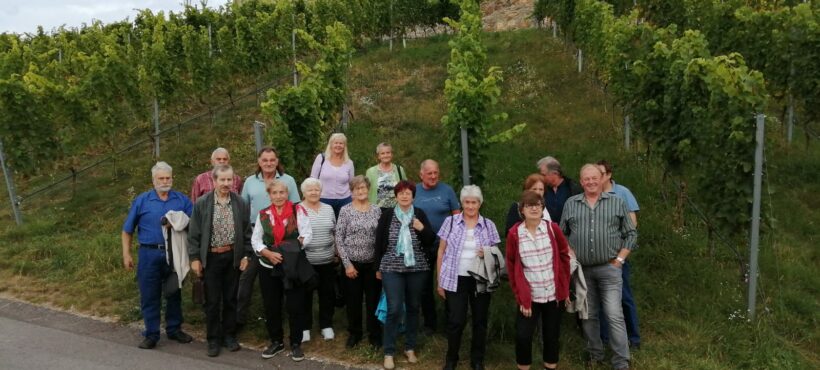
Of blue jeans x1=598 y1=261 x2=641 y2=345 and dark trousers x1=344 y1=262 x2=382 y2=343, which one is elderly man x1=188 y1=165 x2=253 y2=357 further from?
blue jeans x1=598 y1=261 x2=641 y2=345

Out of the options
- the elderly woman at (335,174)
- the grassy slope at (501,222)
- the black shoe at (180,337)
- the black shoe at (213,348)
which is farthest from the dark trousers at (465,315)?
the black shoe at (180,337)

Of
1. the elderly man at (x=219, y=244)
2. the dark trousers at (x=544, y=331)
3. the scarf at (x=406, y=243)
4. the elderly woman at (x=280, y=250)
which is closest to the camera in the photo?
the dark trousers at (x=544, y=331)

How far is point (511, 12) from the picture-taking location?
29.9 m

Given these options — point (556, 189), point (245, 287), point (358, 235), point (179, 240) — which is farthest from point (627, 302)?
point (179, 240)

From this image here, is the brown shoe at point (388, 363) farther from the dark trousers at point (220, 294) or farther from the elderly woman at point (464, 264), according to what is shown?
the dark trousers at point (220, 294)

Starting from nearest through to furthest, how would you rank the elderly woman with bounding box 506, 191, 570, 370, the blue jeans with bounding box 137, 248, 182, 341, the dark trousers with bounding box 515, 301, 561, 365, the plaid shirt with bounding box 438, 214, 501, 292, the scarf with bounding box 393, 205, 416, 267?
the elderly woman with bounding box 506, 191, 570, 370, the dark trousers with bounding box 515, 301, 561, 365, the plaid shirt with bounding box 438, 214, 501, 292, the scarf with bounding box 393, 205, 416, 267, the blue jeans with bounding box 137, 248, 182, 341

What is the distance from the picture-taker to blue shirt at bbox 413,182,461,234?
4.64 m

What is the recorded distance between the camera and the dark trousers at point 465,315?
4184mm

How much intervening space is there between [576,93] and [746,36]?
4183mm

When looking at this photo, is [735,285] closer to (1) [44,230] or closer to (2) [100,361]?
(2) [100,361]

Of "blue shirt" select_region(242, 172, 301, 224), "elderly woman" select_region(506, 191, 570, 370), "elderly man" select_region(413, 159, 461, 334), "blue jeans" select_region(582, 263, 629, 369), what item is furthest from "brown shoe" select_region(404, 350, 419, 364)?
"blue shirt" select_region(242, 172, 301, 224)

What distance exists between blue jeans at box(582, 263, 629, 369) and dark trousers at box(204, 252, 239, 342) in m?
3.01

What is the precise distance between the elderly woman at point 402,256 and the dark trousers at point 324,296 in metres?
0.57

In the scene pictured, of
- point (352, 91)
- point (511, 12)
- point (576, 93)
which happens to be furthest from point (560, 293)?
point (511, 12)
